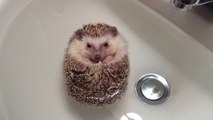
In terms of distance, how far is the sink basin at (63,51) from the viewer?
695 millimetres

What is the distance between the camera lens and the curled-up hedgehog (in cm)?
69

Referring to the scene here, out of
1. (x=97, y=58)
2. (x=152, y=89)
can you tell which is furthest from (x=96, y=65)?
(x=152, y=89)

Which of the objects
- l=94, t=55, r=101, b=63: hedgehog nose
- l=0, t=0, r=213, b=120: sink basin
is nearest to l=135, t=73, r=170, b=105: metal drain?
l=0, t=0, r=213, b=120: sink basin

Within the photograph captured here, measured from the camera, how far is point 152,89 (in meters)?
0.80

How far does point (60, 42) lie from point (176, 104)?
0.91 ft

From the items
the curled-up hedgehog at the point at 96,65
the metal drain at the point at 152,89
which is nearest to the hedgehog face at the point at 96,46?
the curled-up hedgehog at the point at 96,65

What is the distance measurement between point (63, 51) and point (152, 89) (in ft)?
0.70

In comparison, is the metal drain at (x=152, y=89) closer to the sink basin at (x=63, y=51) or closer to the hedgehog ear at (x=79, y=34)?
the sink basin at (x=63, y=51)

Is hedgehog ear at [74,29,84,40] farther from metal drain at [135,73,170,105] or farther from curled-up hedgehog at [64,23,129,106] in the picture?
metal drain at [135,73,170,105]

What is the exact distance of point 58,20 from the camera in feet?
2.54

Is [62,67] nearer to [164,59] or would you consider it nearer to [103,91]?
[103,91]

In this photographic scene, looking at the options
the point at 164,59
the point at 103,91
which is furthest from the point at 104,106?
the point at 164,59

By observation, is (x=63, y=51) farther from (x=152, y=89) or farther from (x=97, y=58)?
Result: (x=152, y=89)

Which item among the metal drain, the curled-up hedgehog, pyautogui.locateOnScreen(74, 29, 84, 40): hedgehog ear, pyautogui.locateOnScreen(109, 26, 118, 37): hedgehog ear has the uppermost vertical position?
pyautogui.locateOnScreen(74, 29, 84, 40): hedgehog ear
